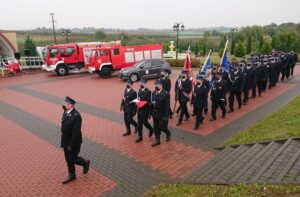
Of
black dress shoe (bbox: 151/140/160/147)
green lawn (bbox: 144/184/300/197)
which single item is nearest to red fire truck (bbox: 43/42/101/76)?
black dress shoe (bbox: 151/140/160/147)

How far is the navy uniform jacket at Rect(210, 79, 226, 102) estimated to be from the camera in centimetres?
960

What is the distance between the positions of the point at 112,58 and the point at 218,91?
40.1 feet

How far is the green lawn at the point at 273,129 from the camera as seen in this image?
7.62 metres

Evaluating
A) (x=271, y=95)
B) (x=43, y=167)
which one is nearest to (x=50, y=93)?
(x=43, y=167)

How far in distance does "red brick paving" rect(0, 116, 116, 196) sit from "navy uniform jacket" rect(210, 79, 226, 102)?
15.9ft

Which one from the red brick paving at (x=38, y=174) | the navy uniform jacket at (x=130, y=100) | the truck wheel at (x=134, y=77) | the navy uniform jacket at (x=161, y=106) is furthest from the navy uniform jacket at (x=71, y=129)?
the truck wheel at (x=134, y=77)

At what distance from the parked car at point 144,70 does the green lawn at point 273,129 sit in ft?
31.9

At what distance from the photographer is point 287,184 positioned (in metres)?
4.93

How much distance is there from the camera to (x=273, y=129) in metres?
8.28

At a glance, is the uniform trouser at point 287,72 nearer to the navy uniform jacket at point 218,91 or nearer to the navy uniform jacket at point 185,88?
the navy uniform jacket at point 218,91

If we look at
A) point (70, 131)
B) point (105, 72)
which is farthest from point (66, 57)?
point (70, 131)

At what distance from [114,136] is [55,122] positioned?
9.50 feet

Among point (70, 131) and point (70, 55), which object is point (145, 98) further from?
Result: point (70, 55)

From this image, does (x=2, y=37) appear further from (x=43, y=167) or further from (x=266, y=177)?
(x=266, y=177)
